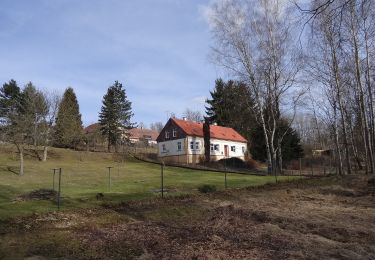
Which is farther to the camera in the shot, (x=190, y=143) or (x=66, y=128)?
(x=190, y=143)

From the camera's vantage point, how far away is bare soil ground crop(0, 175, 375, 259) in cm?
827

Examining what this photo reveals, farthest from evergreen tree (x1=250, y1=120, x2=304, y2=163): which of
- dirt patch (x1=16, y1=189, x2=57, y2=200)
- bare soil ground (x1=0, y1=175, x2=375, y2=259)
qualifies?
dirt patch (x1=16, y1=189, x2=57, y2=200)

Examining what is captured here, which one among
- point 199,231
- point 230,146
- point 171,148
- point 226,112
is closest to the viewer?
point 199,231

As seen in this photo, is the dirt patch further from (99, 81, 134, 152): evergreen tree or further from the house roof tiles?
(99, 81, 134, 152): evergreen tree

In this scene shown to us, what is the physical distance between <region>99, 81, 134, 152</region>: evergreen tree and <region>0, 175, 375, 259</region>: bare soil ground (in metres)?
42.9

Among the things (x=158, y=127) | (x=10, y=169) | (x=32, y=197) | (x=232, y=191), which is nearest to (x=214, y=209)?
(x=232, y=191)

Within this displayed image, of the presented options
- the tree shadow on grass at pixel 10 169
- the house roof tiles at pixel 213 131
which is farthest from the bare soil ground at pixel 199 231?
the house roof tiles at pixel 213 131

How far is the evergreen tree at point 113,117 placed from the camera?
191 feet

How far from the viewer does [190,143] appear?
51.2m

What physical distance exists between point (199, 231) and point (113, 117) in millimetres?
49111

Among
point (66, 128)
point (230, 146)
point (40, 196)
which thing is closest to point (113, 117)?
point (66, 128)

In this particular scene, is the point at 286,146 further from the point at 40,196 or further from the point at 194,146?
the point at 40,196

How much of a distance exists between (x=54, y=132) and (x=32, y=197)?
30198 millimetres

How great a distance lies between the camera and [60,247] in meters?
8.65
